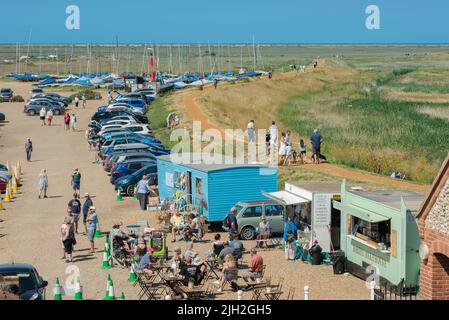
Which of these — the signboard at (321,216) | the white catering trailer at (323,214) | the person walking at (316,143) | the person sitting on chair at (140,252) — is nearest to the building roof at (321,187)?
the white catering trailer at (323,214)

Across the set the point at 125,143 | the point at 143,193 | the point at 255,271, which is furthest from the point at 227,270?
the point at 125,143

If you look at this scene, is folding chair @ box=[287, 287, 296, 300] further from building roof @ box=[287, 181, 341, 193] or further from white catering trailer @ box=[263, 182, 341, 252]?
building roof @ box=[287, 181, 341, 193]

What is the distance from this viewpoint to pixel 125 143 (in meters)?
41.9

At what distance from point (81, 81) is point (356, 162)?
66093mm

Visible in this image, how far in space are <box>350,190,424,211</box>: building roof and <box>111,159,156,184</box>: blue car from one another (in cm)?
1540

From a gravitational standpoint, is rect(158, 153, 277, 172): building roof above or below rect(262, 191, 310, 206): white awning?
above

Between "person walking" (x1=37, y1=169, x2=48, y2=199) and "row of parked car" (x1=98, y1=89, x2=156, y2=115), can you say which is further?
"row of parked car" (x1=98, y1=89, x2=156, y2=115)

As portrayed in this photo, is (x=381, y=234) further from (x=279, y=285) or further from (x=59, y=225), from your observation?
(x=59, y=225)

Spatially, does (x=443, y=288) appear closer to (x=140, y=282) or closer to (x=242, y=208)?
(x=140, y=282)

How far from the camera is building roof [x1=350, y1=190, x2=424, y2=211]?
18062 millimetres

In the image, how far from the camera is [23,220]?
27906mm

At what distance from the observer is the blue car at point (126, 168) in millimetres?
33844

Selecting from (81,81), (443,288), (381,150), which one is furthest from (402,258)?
(81,81)

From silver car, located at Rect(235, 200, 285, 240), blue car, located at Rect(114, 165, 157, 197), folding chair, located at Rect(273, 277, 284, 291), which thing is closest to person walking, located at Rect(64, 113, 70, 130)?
blue car, located at Rect(114, 165, 157, 197)
